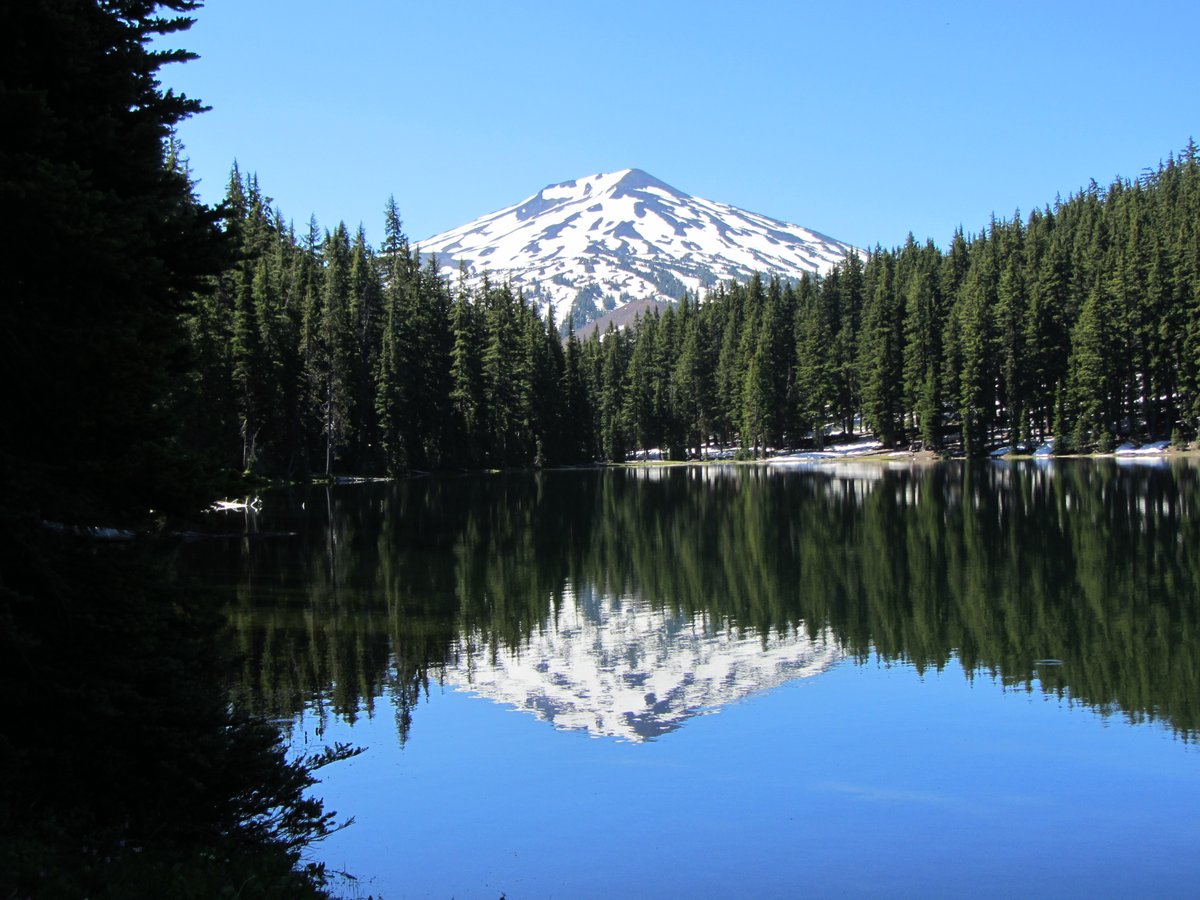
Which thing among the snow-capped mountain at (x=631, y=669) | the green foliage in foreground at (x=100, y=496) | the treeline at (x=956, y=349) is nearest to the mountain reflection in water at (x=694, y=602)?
the snow-capped mountain at (x=631, y=669)

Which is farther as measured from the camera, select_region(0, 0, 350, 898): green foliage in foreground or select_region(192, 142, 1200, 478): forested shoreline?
select_region(192, 142, 1200, 478): forested shoreline

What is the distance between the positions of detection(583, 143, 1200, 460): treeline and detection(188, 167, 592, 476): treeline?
1737 cm

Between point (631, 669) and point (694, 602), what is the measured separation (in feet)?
24.7

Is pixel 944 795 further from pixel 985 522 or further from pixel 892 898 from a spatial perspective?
pixel 985 522

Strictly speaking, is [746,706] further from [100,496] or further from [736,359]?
[736,359]

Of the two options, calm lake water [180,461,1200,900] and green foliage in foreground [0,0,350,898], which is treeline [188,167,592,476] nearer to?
calm lake water [180,461,1200,900]

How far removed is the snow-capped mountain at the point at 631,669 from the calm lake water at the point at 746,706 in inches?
3.6

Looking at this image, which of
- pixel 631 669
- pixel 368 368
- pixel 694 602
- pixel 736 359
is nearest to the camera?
pixel 631 669

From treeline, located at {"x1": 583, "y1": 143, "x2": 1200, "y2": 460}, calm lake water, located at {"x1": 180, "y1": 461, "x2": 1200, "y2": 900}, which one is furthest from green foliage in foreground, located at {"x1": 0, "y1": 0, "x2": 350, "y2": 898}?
treeline, located at {"x1": 583, "y1": 143, "x2": 1200, "y2": 460}

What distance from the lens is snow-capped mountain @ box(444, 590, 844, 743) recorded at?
17938 mm

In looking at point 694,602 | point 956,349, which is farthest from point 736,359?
point 694,602

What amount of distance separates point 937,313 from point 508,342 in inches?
1672

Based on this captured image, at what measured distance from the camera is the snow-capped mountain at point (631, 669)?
1794 centimetres

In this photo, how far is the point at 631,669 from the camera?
68.7 feet
